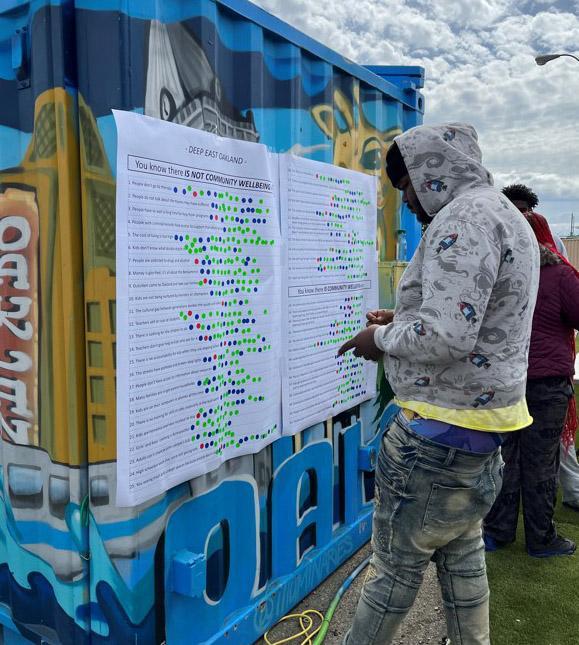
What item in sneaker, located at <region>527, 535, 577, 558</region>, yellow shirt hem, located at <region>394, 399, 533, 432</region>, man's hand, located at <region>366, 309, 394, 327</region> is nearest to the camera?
yellow shirt hem, located at <region>394, 399, 533, 432</region>

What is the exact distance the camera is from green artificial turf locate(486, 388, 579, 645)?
2.61m

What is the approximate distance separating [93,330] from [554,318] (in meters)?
2.40

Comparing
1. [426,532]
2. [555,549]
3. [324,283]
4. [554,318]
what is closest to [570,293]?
[554,318]

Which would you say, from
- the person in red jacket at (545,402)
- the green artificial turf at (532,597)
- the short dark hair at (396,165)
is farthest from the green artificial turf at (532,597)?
the short dark hair at (396,165)

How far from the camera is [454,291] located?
1604 mm

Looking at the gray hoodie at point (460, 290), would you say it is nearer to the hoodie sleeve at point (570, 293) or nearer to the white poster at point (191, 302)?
the white poster at point (191, 302)

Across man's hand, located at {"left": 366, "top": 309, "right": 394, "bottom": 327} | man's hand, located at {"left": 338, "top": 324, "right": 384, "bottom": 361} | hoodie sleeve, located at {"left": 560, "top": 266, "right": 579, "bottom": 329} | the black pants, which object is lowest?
the black pants

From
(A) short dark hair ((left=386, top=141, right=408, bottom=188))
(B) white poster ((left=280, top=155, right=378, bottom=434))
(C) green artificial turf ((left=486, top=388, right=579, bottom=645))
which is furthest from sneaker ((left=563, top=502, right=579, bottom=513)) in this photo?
(A) short dark hair ((left=386, top=141, right=408, bottom=188))

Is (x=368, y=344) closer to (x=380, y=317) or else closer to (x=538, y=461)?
(x=380, y=317)

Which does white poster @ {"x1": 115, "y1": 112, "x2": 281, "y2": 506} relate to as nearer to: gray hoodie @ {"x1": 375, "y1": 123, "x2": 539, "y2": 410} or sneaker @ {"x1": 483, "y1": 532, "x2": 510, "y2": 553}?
gray hoodie @ {"x1": 375, "y1": 123, "x2": 539, "y2": 410}

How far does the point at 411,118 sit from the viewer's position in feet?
12.0

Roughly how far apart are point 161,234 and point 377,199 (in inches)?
69.4

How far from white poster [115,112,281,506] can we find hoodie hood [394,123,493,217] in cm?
67

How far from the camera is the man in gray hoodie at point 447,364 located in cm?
162
